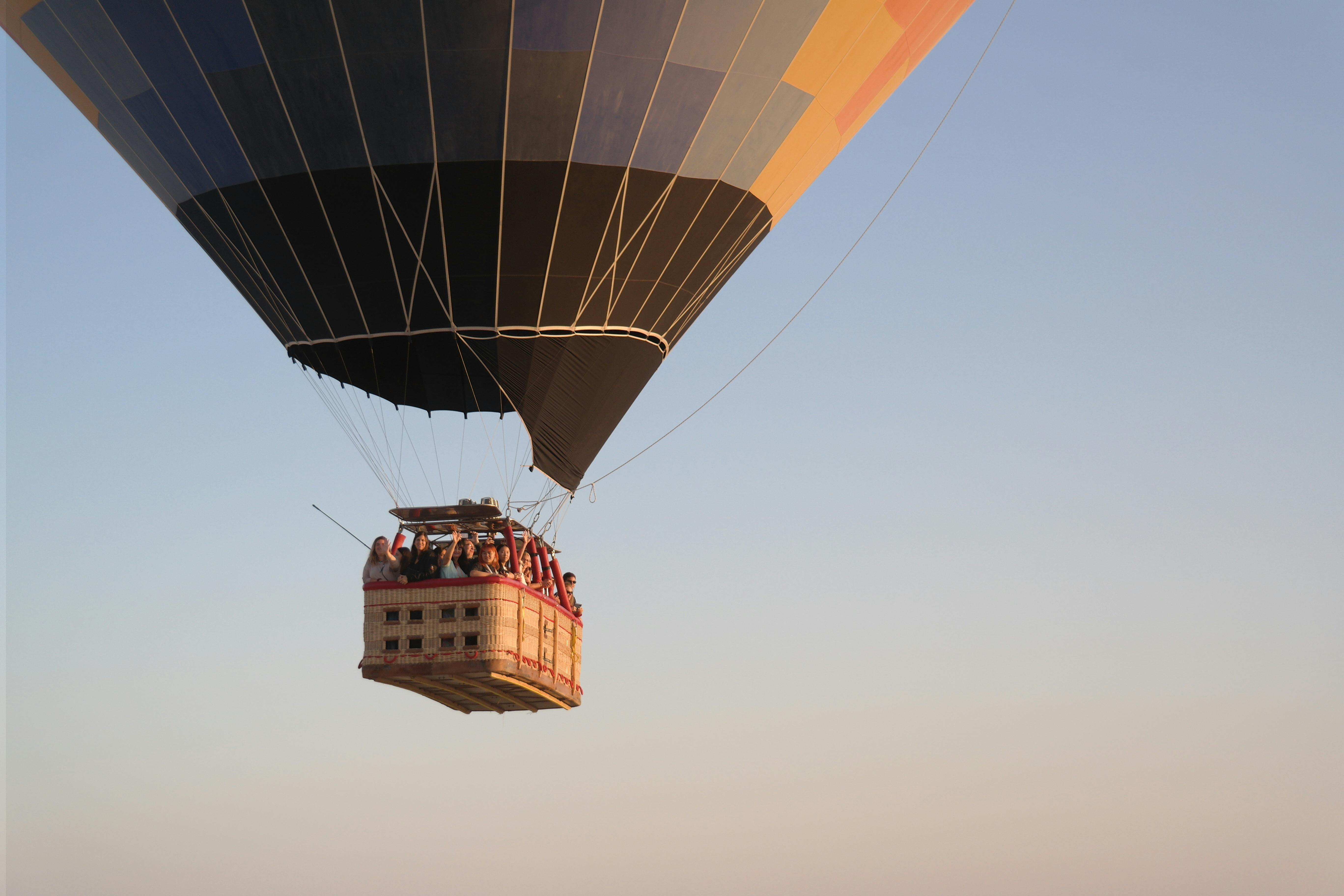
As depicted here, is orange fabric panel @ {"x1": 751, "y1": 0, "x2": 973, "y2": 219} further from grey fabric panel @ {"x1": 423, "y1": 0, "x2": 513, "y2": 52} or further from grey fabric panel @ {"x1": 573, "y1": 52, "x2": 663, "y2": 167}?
grey fabric panel @ {"x1": 423, "y1": 0, "x2": 513, "y2": 52}

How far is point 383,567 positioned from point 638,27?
461cm

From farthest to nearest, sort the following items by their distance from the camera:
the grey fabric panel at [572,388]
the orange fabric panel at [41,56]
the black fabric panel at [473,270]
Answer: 1. the orange fabric panel at [41,56]
2. the grey fabric panel at [572,388]
3. the black fabric panel at [473,270]

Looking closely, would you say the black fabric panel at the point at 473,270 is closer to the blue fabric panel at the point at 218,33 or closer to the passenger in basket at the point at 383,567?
the blue fabric panel at the point at 218,33

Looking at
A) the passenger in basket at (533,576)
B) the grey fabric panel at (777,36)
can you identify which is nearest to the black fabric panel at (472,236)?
the passenger in basket at (533,576)

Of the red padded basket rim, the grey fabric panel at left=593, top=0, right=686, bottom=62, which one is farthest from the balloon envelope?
the red padded basket rim

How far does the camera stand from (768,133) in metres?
16.0

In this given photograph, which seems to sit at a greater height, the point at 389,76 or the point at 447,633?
the point at 389,76

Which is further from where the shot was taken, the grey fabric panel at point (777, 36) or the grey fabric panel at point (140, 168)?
the grey fabric panel at point (140, 168)

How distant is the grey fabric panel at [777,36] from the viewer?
15.2 m

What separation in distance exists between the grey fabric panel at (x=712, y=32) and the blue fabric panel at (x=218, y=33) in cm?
326

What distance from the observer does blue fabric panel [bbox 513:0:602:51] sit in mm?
14523

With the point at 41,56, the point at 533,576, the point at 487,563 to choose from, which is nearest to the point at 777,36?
the point at 533,576

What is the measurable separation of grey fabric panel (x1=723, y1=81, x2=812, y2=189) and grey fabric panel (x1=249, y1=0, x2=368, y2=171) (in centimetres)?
318

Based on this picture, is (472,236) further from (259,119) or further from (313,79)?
(259,119)
